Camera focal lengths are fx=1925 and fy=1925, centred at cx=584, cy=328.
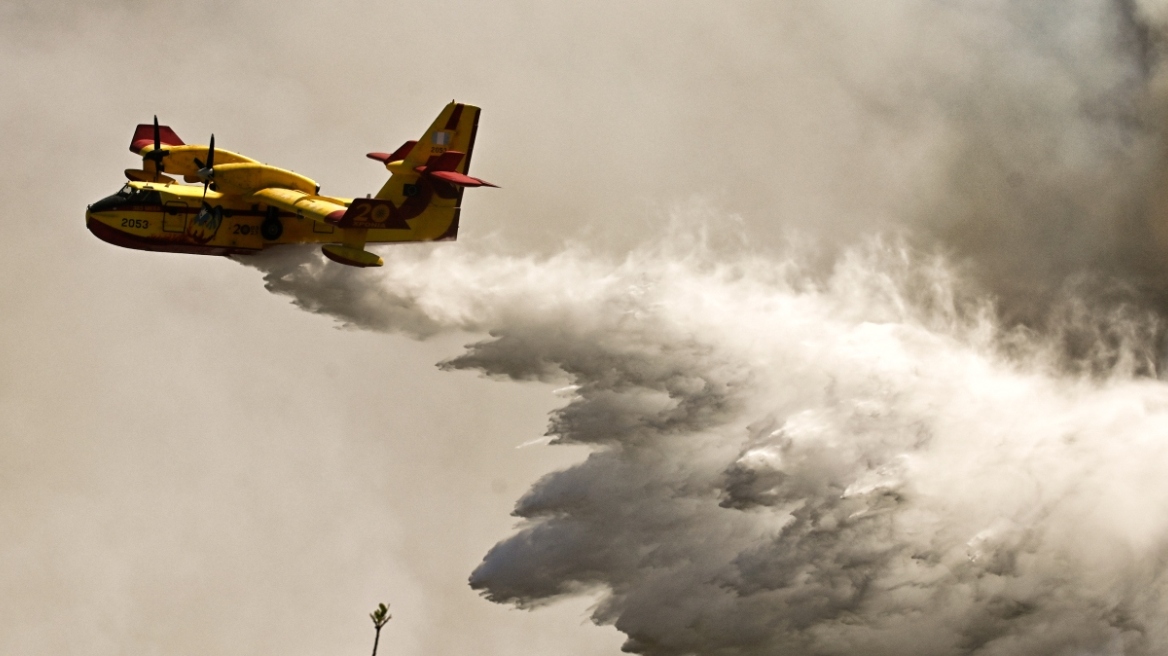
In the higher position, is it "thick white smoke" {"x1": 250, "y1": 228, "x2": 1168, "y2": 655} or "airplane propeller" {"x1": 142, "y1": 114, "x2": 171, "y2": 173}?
"airplane propeller" {"x1": 142, "y1": 114, "x2": 171, "y2": 173}

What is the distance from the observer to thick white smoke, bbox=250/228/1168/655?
56.9 meters

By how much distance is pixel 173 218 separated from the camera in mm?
56281

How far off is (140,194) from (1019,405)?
92.4 ft

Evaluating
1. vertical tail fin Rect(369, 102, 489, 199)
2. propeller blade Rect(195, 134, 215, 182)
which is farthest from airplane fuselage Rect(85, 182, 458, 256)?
vertical tail fin Rect(369, 102, 489, 199)

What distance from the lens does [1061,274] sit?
77.8m

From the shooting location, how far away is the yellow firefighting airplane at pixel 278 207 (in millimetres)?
56188

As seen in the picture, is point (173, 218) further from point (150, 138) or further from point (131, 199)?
point (150, 138)

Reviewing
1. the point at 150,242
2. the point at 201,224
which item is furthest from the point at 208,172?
the point at 150,242

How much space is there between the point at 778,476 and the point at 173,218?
19.4 meters

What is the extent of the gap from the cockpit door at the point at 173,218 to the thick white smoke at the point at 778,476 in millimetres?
2764

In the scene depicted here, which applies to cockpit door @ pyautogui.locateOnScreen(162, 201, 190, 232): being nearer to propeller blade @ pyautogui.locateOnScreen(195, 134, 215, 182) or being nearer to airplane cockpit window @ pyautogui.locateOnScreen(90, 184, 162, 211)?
airplane cockpit window @ pyautogui.locateOnScreen(90, 184, 162, 211)

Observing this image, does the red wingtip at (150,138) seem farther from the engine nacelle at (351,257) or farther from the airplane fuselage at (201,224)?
the engine nacelle at (351,257)

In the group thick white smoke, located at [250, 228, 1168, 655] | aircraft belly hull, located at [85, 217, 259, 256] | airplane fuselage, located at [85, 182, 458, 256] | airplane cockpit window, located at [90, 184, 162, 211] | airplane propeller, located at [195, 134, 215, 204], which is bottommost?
thick white smoke, located at [250, 228, 1168, 655]

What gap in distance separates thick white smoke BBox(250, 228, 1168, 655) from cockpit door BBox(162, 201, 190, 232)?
276 cm
